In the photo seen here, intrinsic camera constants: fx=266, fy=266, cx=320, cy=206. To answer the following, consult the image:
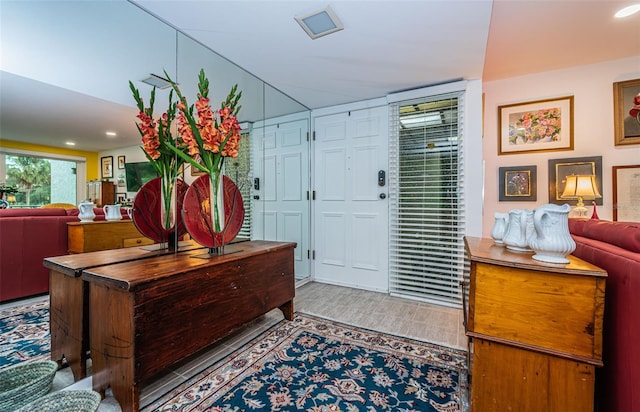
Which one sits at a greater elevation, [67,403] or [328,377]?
[67,403]

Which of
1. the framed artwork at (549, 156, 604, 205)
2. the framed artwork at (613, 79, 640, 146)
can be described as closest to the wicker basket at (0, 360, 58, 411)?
the framed artwork at (549, 156, 604, 205)

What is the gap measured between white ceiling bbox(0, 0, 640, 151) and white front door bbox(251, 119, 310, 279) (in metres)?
0.54

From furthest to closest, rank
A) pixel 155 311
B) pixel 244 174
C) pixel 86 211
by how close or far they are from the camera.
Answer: pixel 244 174 < pixel 86 211 < pixel 155 311

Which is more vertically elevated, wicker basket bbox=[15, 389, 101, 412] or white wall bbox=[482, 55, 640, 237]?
white wall bbox=[482, 55, 640, 237]

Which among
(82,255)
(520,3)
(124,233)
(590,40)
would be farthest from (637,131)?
(82,255)

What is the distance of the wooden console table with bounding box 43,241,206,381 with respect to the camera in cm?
136

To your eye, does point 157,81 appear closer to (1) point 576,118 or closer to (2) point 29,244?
(2) point 29,244

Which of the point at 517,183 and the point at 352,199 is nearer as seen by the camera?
the point at 517,183

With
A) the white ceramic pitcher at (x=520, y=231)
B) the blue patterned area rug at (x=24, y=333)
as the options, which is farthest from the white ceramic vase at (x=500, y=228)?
the blue patterned area rug at (x=24, y=333)

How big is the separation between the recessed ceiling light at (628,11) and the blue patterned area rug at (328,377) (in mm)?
2970

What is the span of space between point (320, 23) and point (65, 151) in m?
1.80

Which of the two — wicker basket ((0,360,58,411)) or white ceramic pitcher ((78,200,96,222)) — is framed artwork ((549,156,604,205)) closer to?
white ceramic pitcher ((78,200,96,222))

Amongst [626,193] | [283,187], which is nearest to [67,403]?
[283,187]

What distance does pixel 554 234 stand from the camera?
41.8 inches
